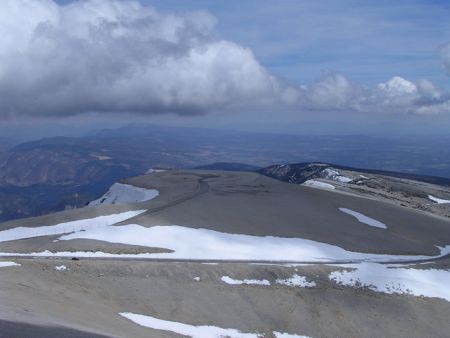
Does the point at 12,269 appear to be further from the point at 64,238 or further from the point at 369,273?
the point at 369,273

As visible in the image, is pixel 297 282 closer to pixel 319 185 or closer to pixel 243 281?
pixel 243 281

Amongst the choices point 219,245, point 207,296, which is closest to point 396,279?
point 219,245

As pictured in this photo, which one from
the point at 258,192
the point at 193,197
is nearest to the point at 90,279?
the point at 193,197

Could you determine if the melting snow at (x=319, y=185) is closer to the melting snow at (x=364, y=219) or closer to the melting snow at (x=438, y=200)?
the melting snow at (x=438, y=200)

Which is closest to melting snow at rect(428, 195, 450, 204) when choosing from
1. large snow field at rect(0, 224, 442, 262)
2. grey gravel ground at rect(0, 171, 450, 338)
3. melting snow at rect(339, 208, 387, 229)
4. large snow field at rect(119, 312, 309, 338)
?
melting snow at rect(339, 208, 387, 229)

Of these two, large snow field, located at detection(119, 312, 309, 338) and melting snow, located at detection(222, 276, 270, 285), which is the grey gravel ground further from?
large snow field, located at detection(119, 312, 309, 338)

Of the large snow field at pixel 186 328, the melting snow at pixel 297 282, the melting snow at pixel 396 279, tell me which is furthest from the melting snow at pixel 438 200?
the large snow field at pixel 186 328

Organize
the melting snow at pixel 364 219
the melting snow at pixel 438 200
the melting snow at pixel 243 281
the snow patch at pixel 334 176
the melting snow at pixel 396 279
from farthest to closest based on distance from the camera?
the snow patch at pixel 334 176 → the melting snow at pixel 438 200 → the melting snow at pixel 364 219 → the melting snow at pixel 396 279 → the melting snow at pixel 243 281
